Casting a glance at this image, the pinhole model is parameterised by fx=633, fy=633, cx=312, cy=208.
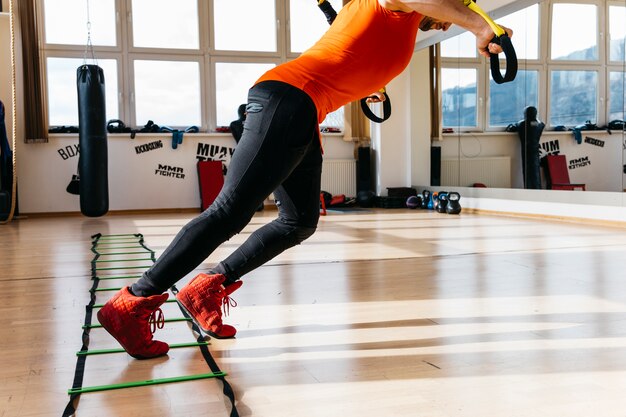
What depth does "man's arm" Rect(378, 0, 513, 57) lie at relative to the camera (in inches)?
57.9

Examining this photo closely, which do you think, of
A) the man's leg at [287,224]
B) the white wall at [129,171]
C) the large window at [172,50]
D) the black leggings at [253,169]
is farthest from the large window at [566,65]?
the black leggings at [253,169]

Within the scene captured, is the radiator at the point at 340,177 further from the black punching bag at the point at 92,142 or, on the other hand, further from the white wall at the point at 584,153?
the black punching bag at the point at 92,142

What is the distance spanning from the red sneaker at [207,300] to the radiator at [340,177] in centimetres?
721

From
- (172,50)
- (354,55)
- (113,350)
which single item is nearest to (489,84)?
(172,50)

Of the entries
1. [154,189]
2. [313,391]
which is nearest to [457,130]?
[154,189]

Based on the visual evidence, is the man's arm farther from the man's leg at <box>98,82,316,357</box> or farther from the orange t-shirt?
the man's leg at <box>98,82,316,357</box>

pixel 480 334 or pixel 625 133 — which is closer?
pixel 480 334

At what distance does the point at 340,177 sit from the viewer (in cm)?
931

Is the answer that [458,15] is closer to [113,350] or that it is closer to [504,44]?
[504,44]

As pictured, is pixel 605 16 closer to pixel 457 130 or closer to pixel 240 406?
pixel 457 130

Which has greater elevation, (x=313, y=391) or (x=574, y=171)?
(x=574, y=171)

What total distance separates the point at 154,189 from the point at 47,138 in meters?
1.48

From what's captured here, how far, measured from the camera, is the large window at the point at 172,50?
832cm

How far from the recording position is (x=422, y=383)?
1.55 metres
